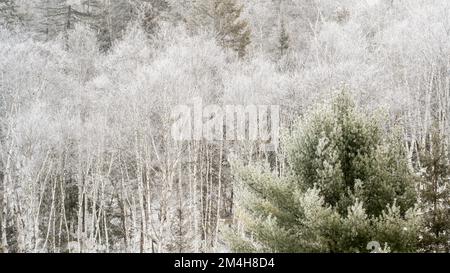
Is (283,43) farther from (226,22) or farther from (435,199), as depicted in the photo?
(435,199)

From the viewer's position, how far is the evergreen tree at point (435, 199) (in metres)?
10.0

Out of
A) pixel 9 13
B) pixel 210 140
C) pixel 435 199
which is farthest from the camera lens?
pixel 9 13

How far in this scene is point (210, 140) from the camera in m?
24.8

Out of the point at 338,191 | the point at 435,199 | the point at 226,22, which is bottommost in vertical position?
the point at 435,199

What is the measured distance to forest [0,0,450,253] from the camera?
9.55 metres

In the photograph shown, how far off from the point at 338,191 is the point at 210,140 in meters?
15.8

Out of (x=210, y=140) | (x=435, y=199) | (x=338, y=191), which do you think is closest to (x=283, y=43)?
(x=210, y=140)

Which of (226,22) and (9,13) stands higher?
(9,13)

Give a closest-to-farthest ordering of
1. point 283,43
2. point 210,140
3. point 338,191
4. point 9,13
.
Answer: point 338,191 < point 210,140 < point 283,43 < point 9,13

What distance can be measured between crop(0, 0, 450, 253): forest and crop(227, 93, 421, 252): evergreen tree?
33mm

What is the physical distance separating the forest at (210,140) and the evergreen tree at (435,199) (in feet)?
0.14

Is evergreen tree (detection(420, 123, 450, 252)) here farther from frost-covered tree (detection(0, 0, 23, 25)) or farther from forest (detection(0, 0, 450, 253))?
frost-covered tree (detection(0, 0, 23, 25))

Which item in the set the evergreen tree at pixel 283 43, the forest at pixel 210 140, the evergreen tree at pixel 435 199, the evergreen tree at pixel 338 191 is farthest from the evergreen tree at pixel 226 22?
the evergreen tree at pixel 338 191

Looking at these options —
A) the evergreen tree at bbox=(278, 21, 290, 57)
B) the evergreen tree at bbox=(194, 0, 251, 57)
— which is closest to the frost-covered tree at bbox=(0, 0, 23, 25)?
the evergreen tree at bbox=(194, 0, 251, 57)
